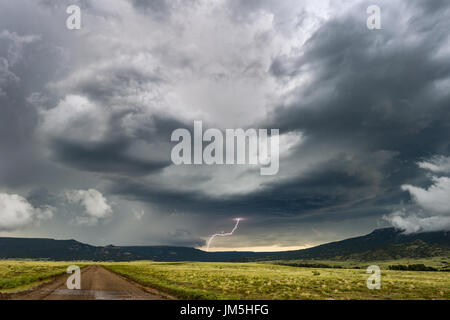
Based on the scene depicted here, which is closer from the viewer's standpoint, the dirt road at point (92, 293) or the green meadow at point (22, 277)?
the dirt road at point (92, 293)

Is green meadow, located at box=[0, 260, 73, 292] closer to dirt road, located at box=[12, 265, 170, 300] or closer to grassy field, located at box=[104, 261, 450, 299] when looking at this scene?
dirt road, located at box=[12, 265, 170, 300]

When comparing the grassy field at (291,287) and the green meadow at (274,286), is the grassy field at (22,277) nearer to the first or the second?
the green meadow at (274,286)

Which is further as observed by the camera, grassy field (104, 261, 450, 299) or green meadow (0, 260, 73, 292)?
green meadow (0, 260, 73, 292)

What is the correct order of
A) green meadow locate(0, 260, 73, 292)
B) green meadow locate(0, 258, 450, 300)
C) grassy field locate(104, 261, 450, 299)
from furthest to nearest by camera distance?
1. green meadow locate(0, 260, 73, 292)
2. green meadow locate(0, 258, 450, 300)
3. grassy field locate(104, 261, 450, 299)

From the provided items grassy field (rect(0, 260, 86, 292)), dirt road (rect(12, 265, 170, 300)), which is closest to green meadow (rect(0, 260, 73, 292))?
grassy field (rect(0, 260, 86, 292))

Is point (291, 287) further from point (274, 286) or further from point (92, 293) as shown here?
point (92, 293)

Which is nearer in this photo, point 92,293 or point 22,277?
point 92,293

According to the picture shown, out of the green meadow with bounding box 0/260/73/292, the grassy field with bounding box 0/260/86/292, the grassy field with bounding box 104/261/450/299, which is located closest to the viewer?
the grassy field with bounding box 104/261/450/299

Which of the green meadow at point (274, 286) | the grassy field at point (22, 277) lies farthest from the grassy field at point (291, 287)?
the grassy field at point (22, 277)

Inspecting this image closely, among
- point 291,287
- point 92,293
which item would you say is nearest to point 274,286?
point 291,287

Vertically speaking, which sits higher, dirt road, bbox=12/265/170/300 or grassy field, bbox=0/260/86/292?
dirt road, bbox=12/265/170/300
